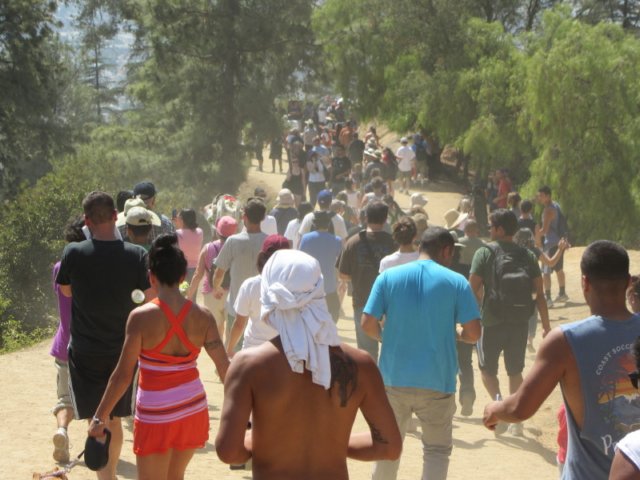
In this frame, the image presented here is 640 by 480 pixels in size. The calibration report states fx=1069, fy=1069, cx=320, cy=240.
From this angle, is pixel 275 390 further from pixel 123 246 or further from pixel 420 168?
pixel 420 168

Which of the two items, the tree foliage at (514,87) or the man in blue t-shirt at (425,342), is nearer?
the man in blue t-shirt at (425,342)

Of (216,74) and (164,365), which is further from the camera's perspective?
(216,74)

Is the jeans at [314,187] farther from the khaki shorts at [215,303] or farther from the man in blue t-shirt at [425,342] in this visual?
the man in blue t-shirt at [425,342]

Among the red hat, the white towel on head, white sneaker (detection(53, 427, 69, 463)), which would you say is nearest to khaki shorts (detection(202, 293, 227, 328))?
white sneaker (detection(53, 427, 69, 463))

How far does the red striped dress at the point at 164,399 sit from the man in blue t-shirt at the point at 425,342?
4.90ft

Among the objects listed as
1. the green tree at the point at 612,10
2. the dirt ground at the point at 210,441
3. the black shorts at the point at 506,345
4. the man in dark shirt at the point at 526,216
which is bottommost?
the dirt ground at the point at 210,441

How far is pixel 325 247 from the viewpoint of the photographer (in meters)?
10.6

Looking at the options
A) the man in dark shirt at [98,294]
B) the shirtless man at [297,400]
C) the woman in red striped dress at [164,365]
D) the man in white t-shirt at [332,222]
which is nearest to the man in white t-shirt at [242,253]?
the man in white t-shirt at [332,222]

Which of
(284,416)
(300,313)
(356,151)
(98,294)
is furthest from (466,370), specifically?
(356,151)

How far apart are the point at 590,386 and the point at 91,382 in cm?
311

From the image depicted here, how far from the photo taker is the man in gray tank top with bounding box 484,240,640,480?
13.7ft

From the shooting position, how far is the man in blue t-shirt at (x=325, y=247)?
10602 millimetres

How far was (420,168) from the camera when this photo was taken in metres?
33.2

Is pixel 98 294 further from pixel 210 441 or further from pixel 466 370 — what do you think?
pixel 466 370
